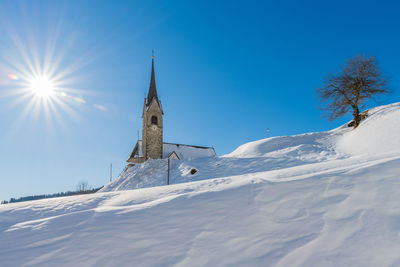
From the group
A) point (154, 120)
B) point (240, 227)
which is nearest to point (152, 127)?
point (154, 120)

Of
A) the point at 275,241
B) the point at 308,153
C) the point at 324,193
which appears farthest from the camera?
the point at 308,153

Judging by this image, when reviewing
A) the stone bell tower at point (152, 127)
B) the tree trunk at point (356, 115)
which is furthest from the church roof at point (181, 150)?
the tree trunk at point (356, 115)

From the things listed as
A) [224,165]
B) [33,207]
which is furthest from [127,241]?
[224,165]

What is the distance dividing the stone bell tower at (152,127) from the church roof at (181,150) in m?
1.91

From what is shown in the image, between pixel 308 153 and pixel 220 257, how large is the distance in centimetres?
1204

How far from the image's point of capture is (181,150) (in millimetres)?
38938

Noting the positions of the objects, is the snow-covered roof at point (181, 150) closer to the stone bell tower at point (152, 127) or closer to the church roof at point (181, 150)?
the church roof at point (181, 150)

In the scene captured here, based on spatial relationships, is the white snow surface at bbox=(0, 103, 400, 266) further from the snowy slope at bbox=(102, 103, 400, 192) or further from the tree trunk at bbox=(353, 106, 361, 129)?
the tree trunk at bbox=(353, 106, 361, 129)

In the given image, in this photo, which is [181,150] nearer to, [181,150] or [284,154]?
[181,150]

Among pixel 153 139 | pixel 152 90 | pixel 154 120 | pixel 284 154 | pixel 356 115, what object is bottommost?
pixel 284 154

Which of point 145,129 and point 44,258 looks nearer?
point 44,258

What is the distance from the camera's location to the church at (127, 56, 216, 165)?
33.8 m

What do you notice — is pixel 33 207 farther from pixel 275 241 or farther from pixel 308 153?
pixel 308 153

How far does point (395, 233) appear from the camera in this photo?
2.17 meters
